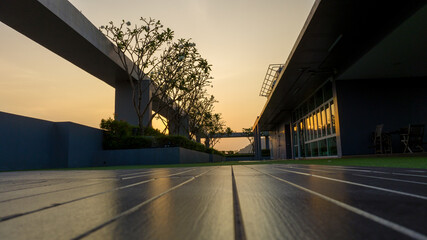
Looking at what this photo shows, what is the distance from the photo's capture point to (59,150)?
518 inches

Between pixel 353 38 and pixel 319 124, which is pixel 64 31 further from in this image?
pixel 319 124

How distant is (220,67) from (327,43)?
10945 millimetres

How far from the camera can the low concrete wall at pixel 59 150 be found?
11.0 meters

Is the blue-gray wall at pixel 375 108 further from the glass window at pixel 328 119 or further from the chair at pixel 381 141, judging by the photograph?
the glass window at pixel 328 119

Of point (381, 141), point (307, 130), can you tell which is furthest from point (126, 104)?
point (381, 141)

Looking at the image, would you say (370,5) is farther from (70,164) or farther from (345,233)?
(70,164)

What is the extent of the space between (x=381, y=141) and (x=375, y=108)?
67.7 inches

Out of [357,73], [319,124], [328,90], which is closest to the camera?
[357,73]

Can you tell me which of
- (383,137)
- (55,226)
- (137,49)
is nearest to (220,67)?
(137,49)

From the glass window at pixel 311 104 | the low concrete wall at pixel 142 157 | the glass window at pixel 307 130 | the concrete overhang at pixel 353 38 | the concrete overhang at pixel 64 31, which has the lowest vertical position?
the low concrete wall at pixel 142 157

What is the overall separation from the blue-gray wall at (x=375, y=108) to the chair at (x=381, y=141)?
46cm

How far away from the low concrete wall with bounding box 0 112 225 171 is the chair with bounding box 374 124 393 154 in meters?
8.95

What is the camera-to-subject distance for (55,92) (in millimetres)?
15102

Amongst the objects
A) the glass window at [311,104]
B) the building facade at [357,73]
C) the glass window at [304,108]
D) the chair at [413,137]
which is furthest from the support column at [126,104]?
the chair at [413,137]
